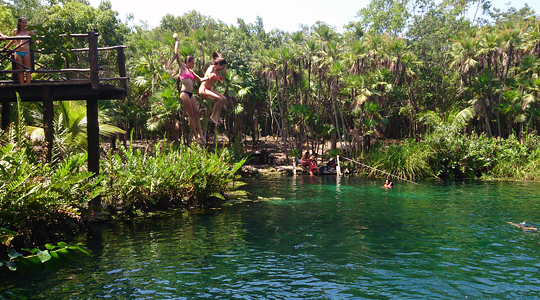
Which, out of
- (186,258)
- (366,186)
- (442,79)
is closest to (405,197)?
(366,186)

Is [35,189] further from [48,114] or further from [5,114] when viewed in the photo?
[5,114]

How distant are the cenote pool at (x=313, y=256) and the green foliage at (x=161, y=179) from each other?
2.54ft

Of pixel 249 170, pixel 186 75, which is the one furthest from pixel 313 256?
pixel 249 170

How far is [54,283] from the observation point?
7.65m

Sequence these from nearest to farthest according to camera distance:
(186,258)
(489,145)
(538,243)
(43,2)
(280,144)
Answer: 1. (186,258)
2. (538,243)
3. (489,145)
4. (280,144)
5. (43,2)

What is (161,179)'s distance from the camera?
13.7 m

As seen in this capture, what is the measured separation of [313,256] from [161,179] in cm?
604

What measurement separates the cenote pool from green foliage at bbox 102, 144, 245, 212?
0.77m

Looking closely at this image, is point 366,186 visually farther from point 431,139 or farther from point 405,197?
point 431,139

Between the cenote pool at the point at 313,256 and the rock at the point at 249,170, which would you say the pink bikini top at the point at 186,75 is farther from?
the rock at the point at 249,170

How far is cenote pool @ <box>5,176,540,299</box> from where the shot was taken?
7.41 meters

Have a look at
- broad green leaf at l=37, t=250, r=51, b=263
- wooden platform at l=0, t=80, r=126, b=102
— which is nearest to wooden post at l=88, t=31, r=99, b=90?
wooden platform at l=0, t=80, r=126, b=102

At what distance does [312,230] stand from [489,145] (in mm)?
21626

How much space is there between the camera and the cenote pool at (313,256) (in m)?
7.41
